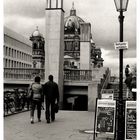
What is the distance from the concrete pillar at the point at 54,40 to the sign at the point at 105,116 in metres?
15.9

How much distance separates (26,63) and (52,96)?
309ft

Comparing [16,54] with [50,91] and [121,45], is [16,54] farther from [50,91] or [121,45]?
[121,45]

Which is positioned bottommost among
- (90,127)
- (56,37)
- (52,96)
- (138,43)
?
(90,127)

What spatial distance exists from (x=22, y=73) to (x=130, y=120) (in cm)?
2146

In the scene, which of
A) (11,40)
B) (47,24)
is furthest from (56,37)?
(11,40)

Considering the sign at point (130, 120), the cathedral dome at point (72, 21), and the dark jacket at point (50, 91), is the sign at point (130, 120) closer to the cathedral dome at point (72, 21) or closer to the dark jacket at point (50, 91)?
the dark jacket at point (50, 91)

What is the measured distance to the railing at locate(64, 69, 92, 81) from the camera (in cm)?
2883

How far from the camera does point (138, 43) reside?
797 cm

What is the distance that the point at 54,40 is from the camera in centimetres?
2653

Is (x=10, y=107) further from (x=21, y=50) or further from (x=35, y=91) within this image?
(x=21, y=50)

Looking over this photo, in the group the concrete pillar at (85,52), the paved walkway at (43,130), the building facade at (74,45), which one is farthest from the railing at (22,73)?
the building facade at (74,45)

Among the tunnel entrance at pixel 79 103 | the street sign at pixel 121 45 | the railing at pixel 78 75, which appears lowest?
the tunnel entrance at pixel 79 103

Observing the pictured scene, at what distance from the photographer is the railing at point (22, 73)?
98.4 ft

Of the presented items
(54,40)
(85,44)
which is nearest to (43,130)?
(54,40)
